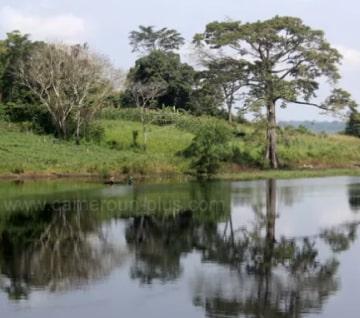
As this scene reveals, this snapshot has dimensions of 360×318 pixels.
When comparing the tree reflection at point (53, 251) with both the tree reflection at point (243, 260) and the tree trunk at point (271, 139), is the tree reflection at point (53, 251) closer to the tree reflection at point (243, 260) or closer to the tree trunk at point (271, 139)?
the tree reflection at point (243, 260)

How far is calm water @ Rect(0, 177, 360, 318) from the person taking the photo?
14.6m

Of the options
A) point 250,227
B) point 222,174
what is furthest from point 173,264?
point 222,174

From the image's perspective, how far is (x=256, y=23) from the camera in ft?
160

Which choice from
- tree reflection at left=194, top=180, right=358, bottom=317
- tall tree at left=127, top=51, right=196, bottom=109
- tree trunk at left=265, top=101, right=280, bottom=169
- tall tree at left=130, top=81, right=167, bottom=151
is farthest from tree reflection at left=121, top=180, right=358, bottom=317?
tall tree at left=127, top=51, right=196, bottom=109

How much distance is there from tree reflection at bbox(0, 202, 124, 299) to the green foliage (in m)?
17.7

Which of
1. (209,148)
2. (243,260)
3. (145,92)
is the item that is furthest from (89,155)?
(243,260)

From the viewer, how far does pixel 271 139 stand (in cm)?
5078

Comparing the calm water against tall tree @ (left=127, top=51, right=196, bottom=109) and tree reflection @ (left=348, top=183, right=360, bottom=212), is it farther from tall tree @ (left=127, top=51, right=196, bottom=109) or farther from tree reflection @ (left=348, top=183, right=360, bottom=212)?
tall tree @ (left=127, top=51, right=196, bottom=109)

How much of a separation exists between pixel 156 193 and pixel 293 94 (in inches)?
721

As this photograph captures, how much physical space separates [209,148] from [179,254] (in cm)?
2580

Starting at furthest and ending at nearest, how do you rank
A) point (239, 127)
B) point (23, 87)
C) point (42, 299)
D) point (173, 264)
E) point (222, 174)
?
point (239, 127)
point (23, 87)
point (222, 174)
point (173, 264)
point (42, 299)

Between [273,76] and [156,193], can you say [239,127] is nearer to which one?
[273,76]

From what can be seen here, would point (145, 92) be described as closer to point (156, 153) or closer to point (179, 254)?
point (156, 153)

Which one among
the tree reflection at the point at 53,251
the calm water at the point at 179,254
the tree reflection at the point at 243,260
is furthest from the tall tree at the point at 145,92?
the tree reflection at the point at 243,260
